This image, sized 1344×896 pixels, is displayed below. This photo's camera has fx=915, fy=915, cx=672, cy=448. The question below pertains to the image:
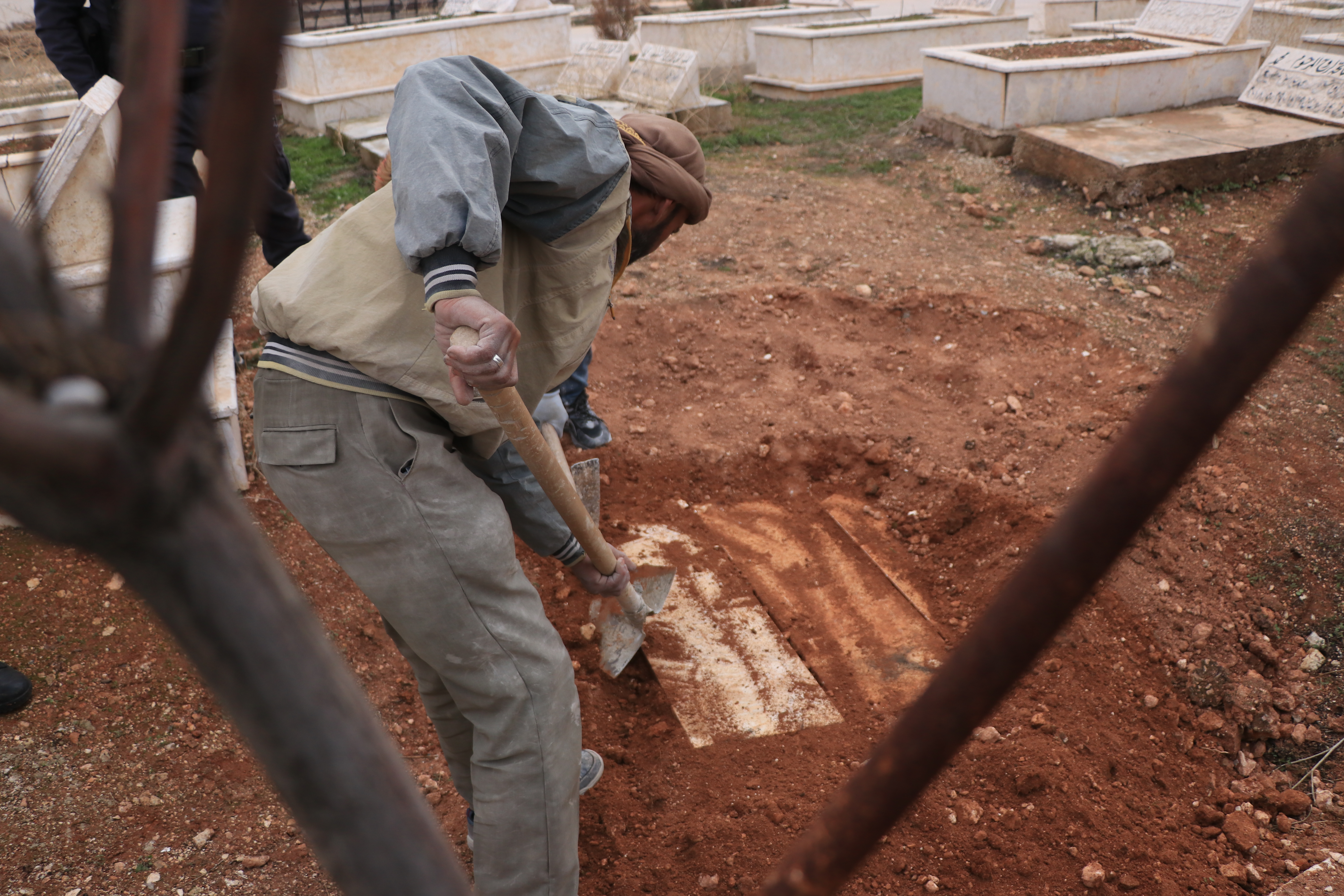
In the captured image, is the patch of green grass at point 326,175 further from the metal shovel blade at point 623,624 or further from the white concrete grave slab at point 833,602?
the metal shovel blade at point 623,624

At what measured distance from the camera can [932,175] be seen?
719cm

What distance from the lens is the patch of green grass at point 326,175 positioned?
7.30 meters

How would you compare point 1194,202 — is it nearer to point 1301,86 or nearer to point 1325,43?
point 1301,86

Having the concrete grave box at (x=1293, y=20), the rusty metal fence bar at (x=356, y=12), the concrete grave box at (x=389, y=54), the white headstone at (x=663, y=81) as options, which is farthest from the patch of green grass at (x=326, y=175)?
the concrete grave box at (x=1293, y=20)

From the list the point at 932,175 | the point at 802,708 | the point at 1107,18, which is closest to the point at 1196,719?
the point at 802,708

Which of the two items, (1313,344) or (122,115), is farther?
(1313,344)

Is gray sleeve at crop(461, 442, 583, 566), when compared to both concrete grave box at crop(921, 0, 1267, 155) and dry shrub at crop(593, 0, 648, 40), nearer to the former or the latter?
concrete grave box at crop(921, 0, 1267, 155)

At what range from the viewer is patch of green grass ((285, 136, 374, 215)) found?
7.30 meters

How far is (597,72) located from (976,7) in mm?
4931

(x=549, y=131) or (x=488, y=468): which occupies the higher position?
(x=549, y=131)

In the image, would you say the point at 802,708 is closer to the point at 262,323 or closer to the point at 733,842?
the point at 733,842

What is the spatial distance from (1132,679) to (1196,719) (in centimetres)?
21

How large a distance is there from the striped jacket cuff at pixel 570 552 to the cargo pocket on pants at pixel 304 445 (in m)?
0.78

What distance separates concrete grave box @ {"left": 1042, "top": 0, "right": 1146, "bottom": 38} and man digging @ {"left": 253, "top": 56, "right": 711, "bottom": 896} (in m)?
12.7
